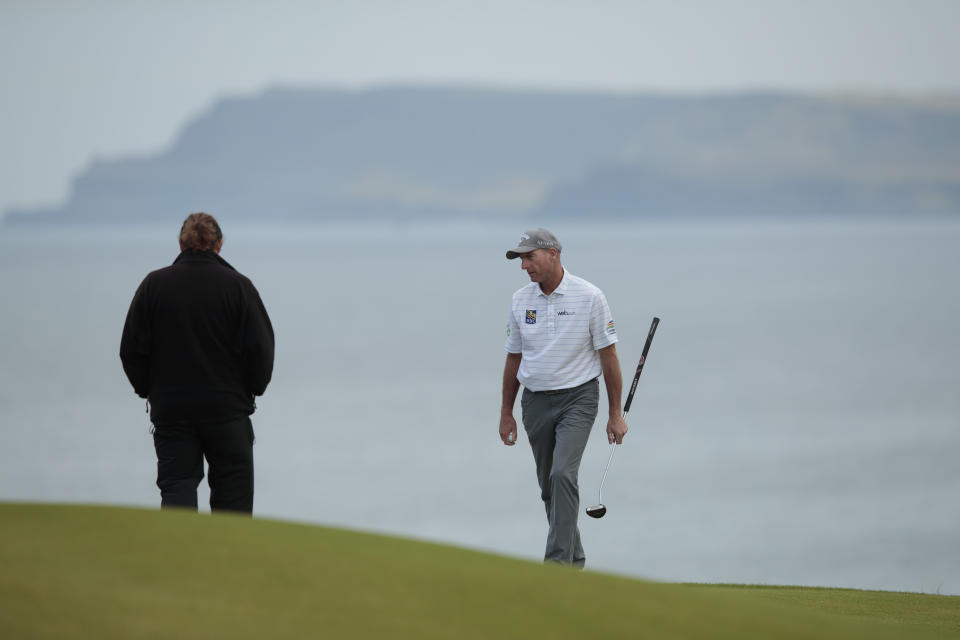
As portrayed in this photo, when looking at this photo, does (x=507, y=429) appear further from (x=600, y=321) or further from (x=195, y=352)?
(x=195, y=352)

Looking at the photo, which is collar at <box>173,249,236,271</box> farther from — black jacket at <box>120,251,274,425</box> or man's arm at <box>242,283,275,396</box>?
man's arm at <box>242,283,275,396</box>

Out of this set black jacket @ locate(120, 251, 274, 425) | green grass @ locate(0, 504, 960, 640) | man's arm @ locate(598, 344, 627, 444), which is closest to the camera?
green grass @ locate(0, 504, 960, 640)

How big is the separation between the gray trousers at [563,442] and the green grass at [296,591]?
2.86 meters

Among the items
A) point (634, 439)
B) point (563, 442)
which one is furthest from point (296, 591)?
point (634, 439)

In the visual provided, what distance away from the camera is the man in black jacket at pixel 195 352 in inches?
266

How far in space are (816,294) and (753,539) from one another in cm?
10183

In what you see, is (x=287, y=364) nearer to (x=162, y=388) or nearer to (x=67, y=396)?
(x=67, y=396)

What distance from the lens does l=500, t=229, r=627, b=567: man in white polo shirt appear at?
25.3 ft

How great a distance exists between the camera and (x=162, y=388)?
682 cm

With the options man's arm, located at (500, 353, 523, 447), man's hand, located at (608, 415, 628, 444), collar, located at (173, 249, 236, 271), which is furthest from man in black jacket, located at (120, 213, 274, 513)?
man's hand, located at (608, 415, 628, 444)

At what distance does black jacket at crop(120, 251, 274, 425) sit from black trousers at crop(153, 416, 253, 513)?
2.9 inches

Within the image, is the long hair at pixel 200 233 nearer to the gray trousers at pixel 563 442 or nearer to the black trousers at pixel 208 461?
the black trousers at pixel 208 461

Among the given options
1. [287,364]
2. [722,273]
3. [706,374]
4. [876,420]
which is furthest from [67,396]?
[722,273]

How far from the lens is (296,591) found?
4.18 meters
